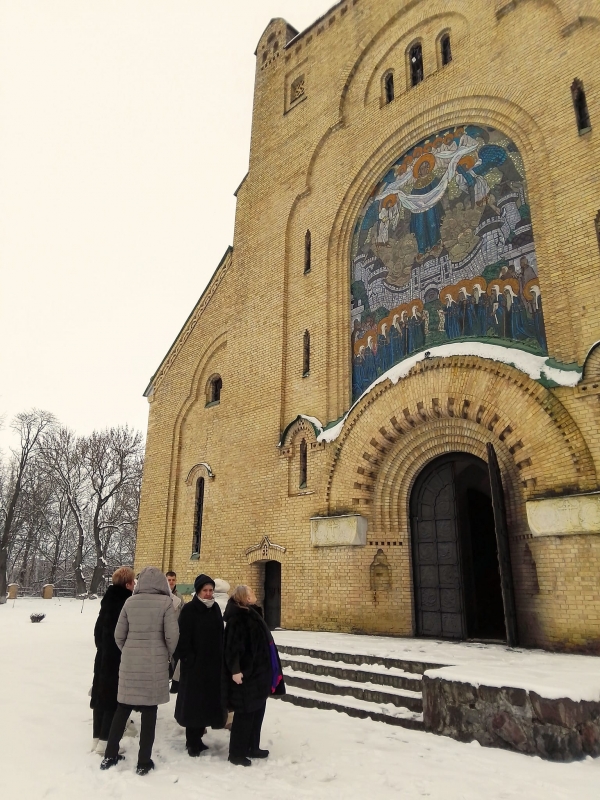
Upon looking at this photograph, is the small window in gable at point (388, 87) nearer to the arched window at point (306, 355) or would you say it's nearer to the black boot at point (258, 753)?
the arched window at point (306, 355)

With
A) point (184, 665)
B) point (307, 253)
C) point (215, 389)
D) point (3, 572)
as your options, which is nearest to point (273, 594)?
point (215, 389)

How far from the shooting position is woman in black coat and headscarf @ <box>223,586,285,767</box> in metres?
4.50

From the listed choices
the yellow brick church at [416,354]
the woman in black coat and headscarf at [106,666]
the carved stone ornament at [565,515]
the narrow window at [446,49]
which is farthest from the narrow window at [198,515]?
the narrow window at [446,49]

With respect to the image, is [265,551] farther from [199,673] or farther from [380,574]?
[199,673]

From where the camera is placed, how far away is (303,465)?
1160 cm

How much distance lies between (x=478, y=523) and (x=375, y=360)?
3.80 meters

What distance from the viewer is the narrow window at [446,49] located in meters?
12.0

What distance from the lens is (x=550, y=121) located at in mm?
9820

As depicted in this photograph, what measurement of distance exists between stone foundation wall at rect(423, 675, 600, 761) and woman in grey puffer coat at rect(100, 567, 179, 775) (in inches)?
105

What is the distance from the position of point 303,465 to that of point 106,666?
7.10 meters

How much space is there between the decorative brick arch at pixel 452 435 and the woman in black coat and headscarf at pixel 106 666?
5.98 meters

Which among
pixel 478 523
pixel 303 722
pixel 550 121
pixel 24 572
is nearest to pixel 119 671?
pixel 303 722

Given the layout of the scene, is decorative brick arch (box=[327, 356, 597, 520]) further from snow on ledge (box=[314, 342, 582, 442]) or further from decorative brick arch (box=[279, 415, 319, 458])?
decorative brick arch (box=[279, 415, 319, 458])

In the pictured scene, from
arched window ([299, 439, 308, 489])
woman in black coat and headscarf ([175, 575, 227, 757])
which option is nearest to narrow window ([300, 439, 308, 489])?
arched window ([299, 439, 308, 489])
